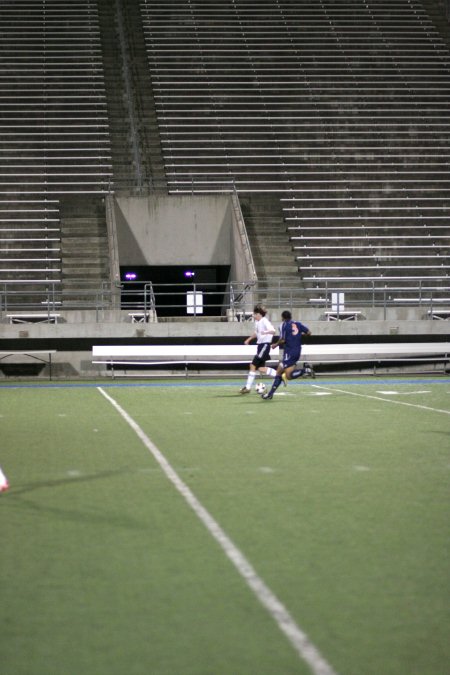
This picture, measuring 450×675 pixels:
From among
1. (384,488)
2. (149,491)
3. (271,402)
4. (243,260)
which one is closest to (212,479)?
(149,491)

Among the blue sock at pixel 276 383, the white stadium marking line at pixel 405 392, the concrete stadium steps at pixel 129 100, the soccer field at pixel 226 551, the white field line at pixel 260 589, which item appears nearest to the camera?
the white field line at pixel 260 589

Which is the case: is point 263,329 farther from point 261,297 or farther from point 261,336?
point 261,297

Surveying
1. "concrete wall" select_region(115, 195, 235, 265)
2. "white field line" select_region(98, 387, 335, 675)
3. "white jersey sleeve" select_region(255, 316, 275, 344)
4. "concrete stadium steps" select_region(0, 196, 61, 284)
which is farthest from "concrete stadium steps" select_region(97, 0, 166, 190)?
"white field line" select_region(98, 387, 335, 675)

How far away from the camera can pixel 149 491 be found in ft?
26.8

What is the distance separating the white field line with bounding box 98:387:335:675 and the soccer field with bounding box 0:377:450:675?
0.01 meters

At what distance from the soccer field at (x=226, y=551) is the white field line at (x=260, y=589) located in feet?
0.05

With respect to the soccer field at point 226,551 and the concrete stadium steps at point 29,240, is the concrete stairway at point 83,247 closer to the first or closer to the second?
the concrete stadium steps at point 29,240

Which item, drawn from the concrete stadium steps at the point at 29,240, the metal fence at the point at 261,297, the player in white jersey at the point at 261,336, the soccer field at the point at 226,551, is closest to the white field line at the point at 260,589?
the soccer field at the point at 226,551

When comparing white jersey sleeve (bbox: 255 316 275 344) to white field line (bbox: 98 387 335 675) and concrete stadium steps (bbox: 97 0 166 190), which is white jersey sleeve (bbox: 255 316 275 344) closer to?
white field line (bbox: 98 387 335 675)

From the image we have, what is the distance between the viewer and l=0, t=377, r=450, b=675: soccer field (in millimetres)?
4250

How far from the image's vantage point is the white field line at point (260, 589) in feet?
13.5

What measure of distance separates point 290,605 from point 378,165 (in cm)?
3324

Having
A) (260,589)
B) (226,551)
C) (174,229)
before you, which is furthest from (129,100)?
(260,589)

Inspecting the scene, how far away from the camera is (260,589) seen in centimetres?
516
